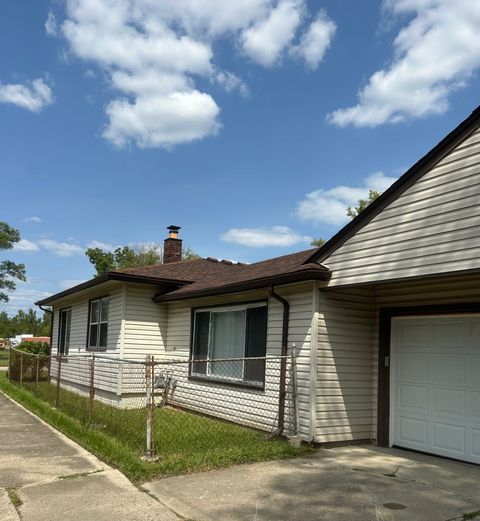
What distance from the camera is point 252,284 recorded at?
9391mm

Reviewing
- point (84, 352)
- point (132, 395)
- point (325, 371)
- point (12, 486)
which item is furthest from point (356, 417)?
point (84, 352)

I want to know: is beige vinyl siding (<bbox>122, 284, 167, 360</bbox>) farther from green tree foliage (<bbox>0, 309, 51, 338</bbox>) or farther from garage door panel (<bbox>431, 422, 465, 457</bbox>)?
green tree foliage (<bbox>0, 309, 51, 338</bbox>)

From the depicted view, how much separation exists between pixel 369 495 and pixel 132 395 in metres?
7.72

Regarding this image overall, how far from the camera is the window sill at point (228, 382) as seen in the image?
9270 mm

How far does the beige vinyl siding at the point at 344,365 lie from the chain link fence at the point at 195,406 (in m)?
0.47

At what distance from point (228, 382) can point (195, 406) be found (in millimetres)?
1327

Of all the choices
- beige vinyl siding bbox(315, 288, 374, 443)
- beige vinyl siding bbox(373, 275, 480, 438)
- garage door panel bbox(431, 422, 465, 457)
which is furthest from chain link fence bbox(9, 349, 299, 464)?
garage door panel bbox(431, 422, 465, 457)

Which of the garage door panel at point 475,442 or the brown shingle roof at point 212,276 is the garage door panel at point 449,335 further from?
the brown shingle roof at point 212,276

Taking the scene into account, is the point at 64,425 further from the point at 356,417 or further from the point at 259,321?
the point at 356,417

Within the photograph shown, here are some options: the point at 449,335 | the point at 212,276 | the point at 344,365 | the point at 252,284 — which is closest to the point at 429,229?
the point at 449,335

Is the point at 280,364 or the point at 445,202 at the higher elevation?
the point at 445,202

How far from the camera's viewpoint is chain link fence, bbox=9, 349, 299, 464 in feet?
23.6

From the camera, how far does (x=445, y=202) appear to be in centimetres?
637

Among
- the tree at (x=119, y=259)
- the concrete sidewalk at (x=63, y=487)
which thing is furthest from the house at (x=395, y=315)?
the tree at (x=119, y=259)
